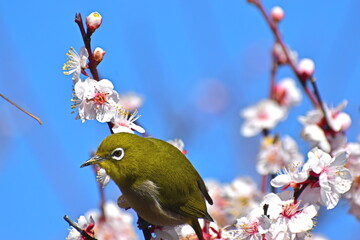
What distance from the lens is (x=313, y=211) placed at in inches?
108

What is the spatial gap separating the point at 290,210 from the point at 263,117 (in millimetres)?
2371

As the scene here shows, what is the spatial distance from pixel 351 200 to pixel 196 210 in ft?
3.30

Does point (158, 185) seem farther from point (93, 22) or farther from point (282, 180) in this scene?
point (93, 22)

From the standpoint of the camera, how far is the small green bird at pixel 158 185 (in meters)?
3.03

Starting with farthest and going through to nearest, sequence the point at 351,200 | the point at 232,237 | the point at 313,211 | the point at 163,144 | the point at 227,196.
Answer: the point at 227,196 < the point at 351,200 < the point at 163,144 < the point at 232,237 < the point at 313,211

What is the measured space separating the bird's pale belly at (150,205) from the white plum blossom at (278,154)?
59.8 inches

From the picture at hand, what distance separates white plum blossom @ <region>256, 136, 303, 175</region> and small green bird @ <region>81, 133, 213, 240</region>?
144 centimetres

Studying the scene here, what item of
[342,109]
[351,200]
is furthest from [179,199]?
[342,109]

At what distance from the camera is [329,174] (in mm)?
2789

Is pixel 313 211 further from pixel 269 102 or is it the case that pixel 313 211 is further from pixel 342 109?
pixel 269 102

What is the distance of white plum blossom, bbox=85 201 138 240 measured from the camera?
4.30 m

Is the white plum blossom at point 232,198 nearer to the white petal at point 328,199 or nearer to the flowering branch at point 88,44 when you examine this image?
the white petal at point 328,199

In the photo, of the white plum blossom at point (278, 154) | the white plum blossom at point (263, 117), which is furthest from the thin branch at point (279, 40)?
the white plum blossom at point (263, 117)

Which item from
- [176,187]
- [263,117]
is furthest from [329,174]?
[263,117]
